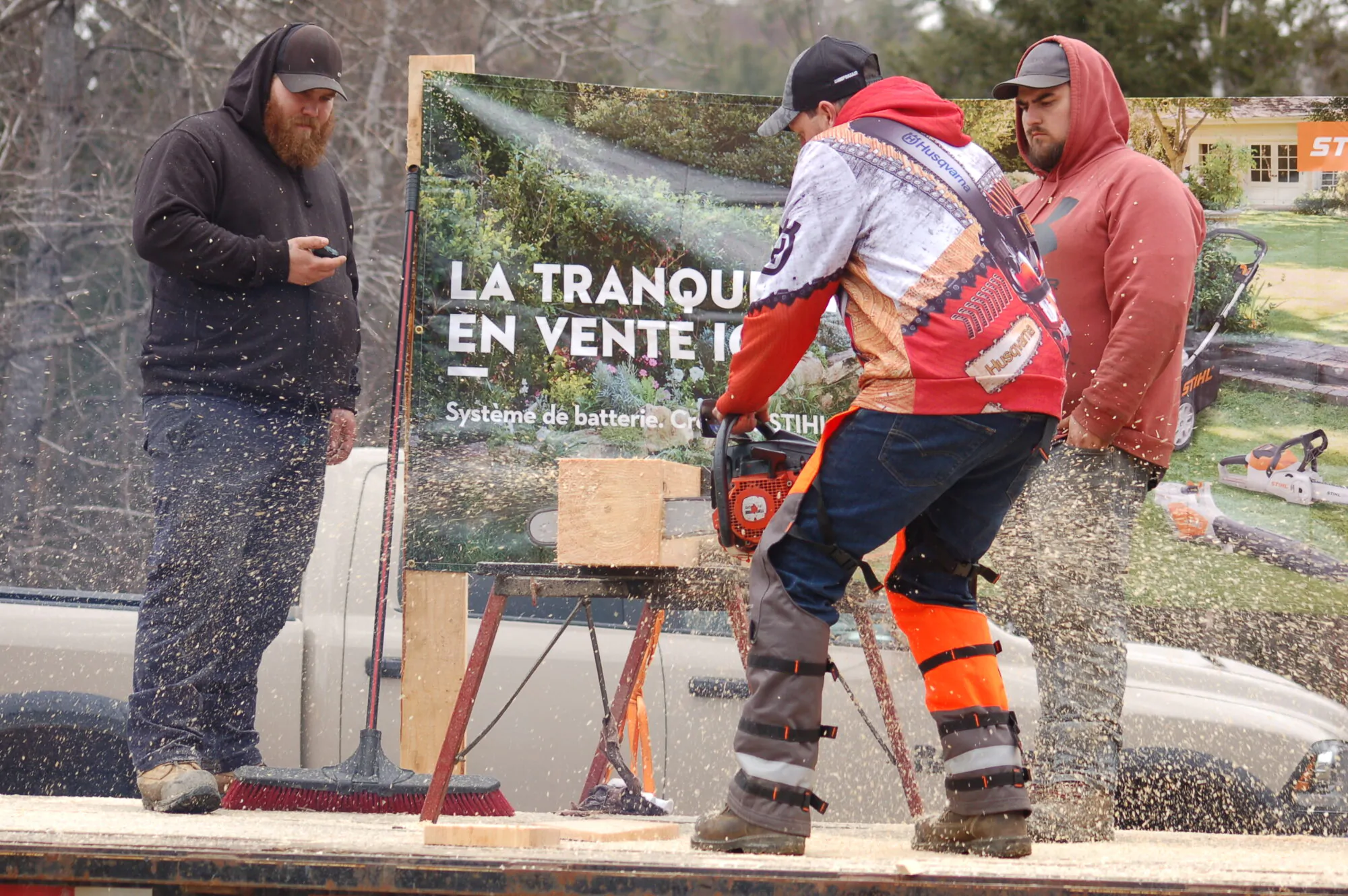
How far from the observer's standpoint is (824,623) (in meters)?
2.99

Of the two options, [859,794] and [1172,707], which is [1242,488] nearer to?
[1172,707]

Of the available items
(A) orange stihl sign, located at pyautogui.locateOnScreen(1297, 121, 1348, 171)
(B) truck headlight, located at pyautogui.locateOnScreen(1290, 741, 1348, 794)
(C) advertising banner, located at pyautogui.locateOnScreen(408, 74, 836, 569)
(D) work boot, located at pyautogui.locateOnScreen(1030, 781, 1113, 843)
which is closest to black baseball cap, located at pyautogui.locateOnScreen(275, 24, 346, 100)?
(C) advertising banner, located at pyautogui.locateOnScreen(408, 74, 836, 569)

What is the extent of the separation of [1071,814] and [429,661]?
208cm

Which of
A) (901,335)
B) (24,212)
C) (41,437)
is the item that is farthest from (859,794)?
(24,212)

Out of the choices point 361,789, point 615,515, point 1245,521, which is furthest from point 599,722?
point 1245,521

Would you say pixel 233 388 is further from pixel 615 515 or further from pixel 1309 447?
pixel 1309 447

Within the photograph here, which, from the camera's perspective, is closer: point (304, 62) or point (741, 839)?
point (741, 839)

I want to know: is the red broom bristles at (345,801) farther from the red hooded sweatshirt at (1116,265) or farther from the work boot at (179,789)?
the red hooded sweatshirt at (1116,265)

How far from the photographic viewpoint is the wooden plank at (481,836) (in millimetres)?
2590

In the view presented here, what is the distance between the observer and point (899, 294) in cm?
300

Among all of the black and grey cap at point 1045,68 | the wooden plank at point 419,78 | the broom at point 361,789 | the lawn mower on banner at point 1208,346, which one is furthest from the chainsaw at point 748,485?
the lawn mower on banner at point 1208,346

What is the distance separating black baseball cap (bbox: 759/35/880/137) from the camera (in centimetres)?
325

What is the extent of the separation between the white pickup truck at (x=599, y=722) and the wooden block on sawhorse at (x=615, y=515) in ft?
4.09

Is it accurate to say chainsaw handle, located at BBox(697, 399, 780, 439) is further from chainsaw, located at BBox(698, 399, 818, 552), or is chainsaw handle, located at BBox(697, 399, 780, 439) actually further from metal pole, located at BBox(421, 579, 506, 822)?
metal pole, located at BBox(421, 579, 506, 822)
